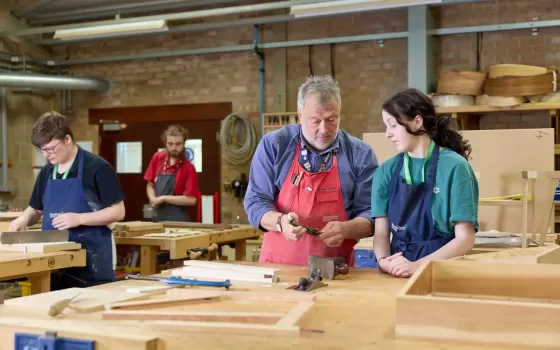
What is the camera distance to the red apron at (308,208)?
3092 millimetres

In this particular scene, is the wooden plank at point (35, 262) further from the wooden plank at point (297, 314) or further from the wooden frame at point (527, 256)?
the wooden frame at point (527, 256)

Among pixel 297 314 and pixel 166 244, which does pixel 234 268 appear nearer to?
pixel 297 314

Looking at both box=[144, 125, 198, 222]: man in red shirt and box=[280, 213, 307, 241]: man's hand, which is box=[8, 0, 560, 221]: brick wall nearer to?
box=[144, 125, 198, 222]: man in red shirt

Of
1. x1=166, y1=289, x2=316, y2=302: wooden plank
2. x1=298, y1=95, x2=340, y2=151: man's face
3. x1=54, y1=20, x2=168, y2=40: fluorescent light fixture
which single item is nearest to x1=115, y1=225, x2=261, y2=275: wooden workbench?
x1=298, y1=95, x2=340, y2=151: man's face

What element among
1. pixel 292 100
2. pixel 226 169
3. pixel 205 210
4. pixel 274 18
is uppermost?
pixel 274 18

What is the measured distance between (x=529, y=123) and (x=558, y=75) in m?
0.73

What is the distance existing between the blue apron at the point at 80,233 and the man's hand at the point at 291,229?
164 cm

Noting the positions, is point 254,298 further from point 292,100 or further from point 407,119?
point 292,100

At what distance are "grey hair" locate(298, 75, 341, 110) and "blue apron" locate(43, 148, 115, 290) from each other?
166 cm

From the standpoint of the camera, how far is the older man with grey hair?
3025mm

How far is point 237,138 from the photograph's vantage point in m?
9.15

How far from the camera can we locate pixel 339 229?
2891mm

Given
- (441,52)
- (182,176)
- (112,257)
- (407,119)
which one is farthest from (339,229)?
(441,52)

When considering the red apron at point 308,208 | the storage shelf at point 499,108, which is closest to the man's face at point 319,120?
the red apron at point 308,208
